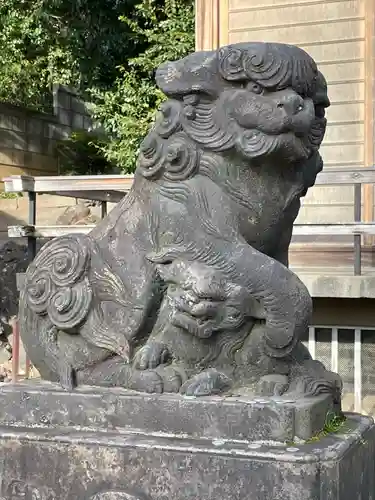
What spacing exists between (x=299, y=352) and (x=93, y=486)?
2.77 ft

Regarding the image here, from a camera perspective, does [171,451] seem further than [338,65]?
No

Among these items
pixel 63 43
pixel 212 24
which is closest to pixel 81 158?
pixel 63 43

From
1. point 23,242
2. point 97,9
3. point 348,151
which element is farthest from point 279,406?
point 97,9

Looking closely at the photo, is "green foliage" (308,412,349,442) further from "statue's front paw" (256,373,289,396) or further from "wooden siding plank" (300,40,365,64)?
"wooden siding plank" (300,40,365,64)

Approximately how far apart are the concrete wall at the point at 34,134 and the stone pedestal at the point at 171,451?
12.0m

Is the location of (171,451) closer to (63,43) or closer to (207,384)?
(207,384)

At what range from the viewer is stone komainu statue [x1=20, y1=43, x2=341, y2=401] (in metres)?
2.49

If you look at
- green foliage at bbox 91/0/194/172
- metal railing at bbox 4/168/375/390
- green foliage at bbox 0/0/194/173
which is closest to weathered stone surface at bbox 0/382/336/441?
metal railing at bbox 4/168/375/390

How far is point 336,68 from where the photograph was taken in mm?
7367

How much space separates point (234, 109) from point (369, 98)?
16.2 ft

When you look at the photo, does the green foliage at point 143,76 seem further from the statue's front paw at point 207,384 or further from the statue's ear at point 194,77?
the statue's front paw at point 207,384

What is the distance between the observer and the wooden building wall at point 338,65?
722cm

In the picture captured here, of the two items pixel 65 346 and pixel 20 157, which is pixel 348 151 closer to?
pixel 65 346

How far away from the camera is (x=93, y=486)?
7.94 feet
